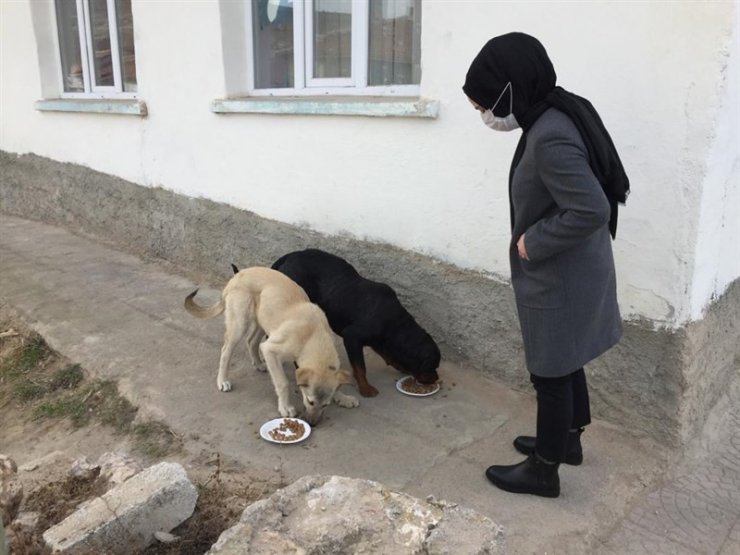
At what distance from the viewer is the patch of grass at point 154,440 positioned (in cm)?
335

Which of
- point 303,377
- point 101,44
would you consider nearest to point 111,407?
point 303,377

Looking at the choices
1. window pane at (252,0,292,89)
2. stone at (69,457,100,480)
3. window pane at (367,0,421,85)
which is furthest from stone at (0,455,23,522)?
window pane at (252,0,292,89)

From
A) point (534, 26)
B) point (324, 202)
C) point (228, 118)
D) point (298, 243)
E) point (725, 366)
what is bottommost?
point (725, 366)

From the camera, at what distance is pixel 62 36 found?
7703 mm

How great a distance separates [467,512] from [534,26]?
2468 millimetres

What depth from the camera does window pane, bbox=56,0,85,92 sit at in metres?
7.57

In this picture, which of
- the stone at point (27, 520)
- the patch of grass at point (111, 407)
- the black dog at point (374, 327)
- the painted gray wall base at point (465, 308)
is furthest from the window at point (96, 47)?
the stone at point (27, 520)

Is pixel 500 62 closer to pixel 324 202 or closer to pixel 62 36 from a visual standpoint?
pixel 324 202

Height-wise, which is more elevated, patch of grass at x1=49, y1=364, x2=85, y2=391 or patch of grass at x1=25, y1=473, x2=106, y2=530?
patch of grass at x1=25, y1=473, x2=106, y2=530

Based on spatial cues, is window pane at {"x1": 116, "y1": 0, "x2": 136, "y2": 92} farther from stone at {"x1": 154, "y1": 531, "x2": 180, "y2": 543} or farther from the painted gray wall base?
stone at {"x1": 154, "y1": 531, "x2": 180, "y2": 543}

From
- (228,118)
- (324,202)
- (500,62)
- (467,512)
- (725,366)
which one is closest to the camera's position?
(467,512)

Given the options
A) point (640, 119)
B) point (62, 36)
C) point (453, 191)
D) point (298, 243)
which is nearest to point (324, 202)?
point (298, 243)

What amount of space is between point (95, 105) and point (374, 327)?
4.63m

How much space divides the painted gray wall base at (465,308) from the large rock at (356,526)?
163cm
